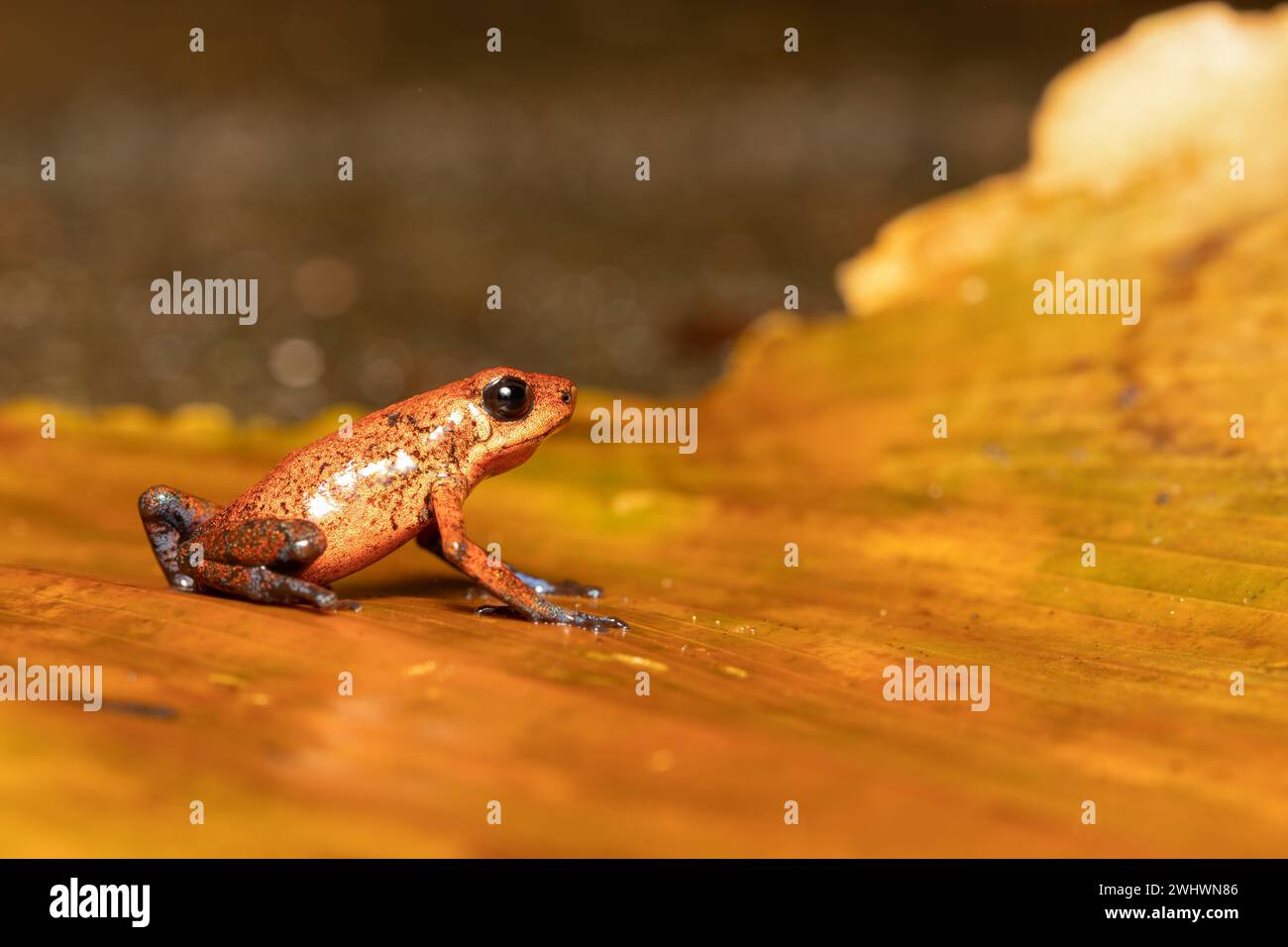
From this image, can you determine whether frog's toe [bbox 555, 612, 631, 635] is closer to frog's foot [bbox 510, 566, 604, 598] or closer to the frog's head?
frog's foot [bbox 510, 566, 604, 598]

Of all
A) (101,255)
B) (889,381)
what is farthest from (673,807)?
(101,255)

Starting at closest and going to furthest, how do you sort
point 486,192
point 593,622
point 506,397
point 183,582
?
1. point 593,622
2. point 183,582
3. point 506,397
4. point 486,192

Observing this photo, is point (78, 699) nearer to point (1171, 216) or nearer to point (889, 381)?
point (889, 381)

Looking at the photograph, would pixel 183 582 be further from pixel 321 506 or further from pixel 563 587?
pixel 563 587

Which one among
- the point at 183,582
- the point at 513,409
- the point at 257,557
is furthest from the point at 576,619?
the point at 183,582

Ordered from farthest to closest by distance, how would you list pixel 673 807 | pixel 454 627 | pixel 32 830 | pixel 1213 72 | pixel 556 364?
pixel 556 364, pixel 1213 72, pixel 454 627, pixel 673 807, pixel 32 830
